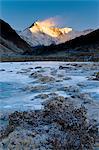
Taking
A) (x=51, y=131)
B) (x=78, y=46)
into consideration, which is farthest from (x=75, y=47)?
(x=51, y=131)

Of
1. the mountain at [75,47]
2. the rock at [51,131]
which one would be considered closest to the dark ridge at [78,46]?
the mountain at [75,47]

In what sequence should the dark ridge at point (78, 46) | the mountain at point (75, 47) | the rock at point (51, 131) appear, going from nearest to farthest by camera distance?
the rock at point (51, 131) < the mountain at point (75, 47) < the dark ridge at point (78, 46)

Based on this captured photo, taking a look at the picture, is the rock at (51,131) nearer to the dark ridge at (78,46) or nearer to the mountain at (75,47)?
the mountain at (75,47)

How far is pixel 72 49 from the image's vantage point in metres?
145

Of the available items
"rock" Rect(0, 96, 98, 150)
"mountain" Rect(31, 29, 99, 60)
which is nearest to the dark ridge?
"mountain" Rect(31, 29, 99, 60)

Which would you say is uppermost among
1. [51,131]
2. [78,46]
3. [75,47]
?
[78,46]

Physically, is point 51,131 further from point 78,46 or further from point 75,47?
point 75,47

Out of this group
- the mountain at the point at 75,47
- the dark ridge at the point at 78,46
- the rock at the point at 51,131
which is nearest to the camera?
the rock at the point at 51,131

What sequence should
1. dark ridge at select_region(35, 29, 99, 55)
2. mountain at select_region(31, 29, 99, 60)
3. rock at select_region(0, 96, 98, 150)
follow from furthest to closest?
dark ridge at select_region(35, 29, 99, 55)
mountain at select_region(31, 29, 99, 60)
rock at select_region(0, 96, 98, 150)

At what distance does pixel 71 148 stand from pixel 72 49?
138860mm

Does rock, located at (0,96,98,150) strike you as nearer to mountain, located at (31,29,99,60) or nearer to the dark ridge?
mountain, located at (31,29,99,60)

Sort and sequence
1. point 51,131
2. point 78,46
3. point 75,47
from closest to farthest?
1. point 51,131
2. point 78,46
3. point 75,47

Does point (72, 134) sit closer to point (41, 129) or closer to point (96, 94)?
point (41, 129)

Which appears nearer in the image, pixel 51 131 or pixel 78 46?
pixel 51 131
